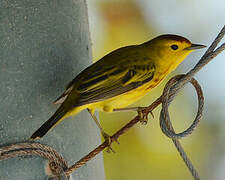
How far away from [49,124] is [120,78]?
609mm

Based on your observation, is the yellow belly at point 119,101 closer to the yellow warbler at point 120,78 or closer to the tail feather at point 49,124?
the yellow warbler at point 120,78

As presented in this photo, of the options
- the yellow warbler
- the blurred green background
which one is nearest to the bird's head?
the yellow warbler

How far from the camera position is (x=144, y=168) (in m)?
4.14

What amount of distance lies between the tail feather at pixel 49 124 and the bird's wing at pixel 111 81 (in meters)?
0.12

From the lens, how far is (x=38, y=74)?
7.93 feet

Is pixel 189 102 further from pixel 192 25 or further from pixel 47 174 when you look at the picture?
pixel 47 174

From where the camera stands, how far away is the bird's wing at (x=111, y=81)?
2.59m

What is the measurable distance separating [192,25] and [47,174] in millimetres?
2752

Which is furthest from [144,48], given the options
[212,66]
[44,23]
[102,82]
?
[212,66]

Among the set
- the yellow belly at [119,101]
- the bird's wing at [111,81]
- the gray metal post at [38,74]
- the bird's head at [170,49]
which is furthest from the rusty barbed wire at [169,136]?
the bird's head at [170,49]

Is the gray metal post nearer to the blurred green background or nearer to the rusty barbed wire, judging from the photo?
the rusty barbed wire

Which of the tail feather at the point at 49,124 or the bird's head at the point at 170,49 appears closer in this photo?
the tail feather at the point at 49,124

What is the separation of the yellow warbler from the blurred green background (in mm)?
1079

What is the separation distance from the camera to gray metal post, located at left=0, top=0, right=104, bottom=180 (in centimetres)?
229
